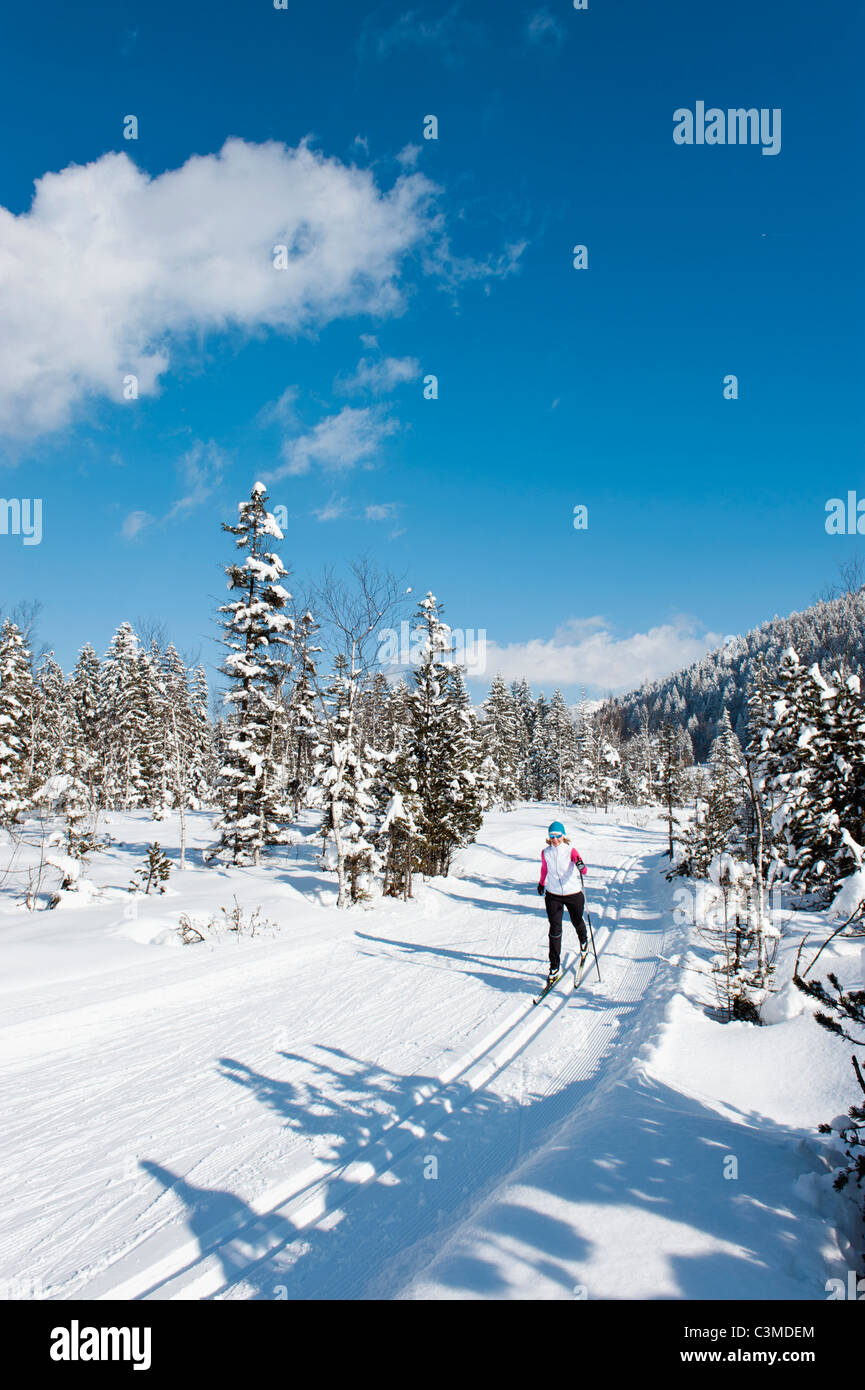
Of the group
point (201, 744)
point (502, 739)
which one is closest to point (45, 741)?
point (201, 744)

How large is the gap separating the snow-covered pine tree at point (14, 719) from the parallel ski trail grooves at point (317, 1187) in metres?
25.0

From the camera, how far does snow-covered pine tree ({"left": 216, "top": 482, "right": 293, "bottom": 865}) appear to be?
21391 mm

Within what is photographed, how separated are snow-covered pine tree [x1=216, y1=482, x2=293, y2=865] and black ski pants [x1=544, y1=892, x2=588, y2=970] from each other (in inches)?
581

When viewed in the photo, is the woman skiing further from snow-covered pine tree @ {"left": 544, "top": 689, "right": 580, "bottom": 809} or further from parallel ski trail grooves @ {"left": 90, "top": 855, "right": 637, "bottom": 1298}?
snow-covered pine tree @ {"left": 544, "top": 689, "right": 580, "bottom": 809}

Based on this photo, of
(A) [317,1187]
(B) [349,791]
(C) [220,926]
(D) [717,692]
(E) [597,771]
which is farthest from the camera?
(D) [717,692]

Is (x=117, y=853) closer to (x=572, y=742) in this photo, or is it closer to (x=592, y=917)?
(x=592, y=917)

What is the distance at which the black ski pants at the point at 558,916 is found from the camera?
325 inches

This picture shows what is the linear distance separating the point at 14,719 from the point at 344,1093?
94.3 feet

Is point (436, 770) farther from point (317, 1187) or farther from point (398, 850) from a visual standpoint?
point (317, 1187)

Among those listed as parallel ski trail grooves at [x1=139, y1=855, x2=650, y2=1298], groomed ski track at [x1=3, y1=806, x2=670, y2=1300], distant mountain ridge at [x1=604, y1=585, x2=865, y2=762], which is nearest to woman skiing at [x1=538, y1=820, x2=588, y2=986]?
groomed ski track at [x1=3, y1=806, x2=670, y2=1300]

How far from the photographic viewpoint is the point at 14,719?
91.1ft

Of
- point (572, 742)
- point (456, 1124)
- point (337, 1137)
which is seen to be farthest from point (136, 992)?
point (572, 742)

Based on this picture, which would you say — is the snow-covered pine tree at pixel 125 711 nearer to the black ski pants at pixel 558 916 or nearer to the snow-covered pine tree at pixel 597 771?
the black ski pants at pixel 558 916

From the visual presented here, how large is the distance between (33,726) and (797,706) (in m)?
29.4
